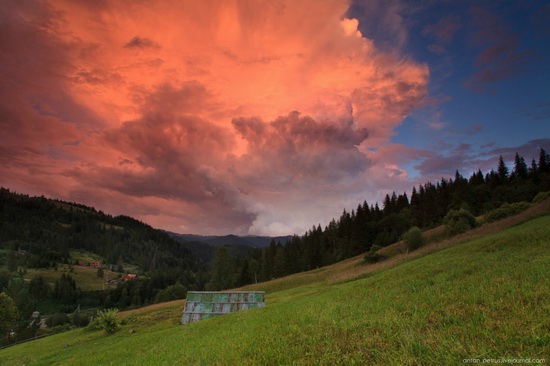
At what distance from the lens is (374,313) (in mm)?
11805

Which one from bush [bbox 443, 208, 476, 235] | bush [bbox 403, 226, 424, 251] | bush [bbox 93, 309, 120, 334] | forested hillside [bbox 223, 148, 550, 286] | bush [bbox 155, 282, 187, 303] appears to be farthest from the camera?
bush [bbox 155, 282, 187, 303]

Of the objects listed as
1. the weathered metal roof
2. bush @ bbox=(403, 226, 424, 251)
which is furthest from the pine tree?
the weathered metal roof

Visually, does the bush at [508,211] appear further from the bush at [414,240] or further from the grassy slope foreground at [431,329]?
the grassy slope foreground at [431,329]

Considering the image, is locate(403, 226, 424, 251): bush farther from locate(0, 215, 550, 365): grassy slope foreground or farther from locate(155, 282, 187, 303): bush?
locate(155, 282, 187, 303): bush

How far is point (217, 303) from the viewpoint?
118 ft

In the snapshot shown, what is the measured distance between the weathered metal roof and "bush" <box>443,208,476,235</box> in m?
46.8

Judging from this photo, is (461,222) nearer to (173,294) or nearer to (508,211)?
(508,211)

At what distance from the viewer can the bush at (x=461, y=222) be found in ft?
201

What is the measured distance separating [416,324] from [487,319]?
1.87 m

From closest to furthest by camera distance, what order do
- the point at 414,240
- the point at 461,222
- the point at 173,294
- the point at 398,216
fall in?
the point at 461,222 → the point at 414,240 → the point at 398,216 → the point at 173,294

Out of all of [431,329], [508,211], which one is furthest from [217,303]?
[508,211]

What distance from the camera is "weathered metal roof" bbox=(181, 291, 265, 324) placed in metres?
Result: 34.5

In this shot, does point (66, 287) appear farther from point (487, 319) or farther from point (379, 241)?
point (487, 319)

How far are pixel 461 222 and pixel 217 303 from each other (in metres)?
52.8
